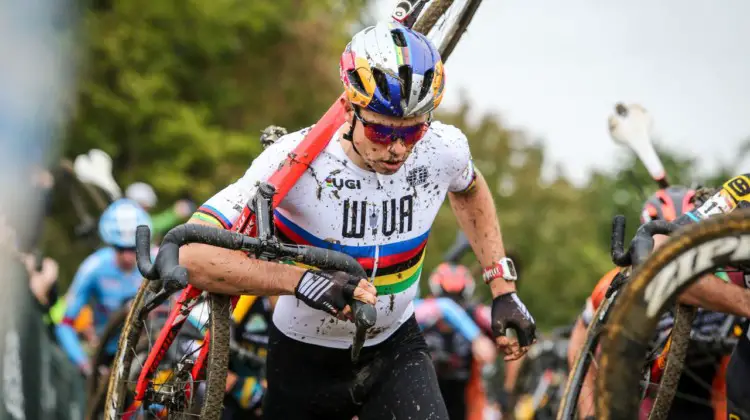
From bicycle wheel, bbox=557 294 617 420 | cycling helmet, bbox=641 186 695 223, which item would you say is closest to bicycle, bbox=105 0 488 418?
bicycle wheel, bbox=557 294 617 420

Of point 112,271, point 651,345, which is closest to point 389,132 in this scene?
point 651,345

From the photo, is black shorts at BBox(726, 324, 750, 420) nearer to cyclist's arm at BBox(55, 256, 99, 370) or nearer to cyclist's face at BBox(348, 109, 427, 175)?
cyclist's face at BBox(348, 109, 427, 175)

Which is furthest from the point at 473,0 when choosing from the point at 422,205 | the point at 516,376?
the point at 516,376

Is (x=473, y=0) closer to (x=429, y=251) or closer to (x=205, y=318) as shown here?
(x=205, y=318)

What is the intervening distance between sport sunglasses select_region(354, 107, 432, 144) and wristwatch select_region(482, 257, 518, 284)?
101 cm

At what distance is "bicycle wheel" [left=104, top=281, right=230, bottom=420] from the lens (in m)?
5.01

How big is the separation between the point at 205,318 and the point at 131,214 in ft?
17.6

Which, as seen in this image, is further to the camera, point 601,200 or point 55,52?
point 601,200

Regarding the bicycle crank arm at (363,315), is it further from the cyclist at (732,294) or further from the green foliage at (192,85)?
the green foliage at (192,85)

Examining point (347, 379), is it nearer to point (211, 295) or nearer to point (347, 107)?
point (211, 295)

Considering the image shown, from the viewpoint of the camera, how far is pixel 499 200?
5297 cm

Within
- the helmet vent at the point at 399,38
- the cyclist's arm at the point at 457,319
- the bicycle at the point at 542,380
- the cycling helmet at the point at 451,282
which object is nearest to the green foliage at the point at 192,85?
the bicycle at the point at 542,380

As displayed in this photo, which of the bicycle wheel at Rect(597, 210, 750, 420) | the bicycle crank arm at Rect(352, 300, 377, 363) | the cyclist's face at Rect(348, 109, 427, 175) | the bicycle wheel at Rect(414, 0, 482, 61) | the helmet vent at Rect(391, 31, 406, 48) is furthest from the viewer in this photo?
the bicycle wheel at Rect(414, 0, 482, 61)

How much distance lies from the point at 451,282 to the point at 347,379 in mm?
8606
